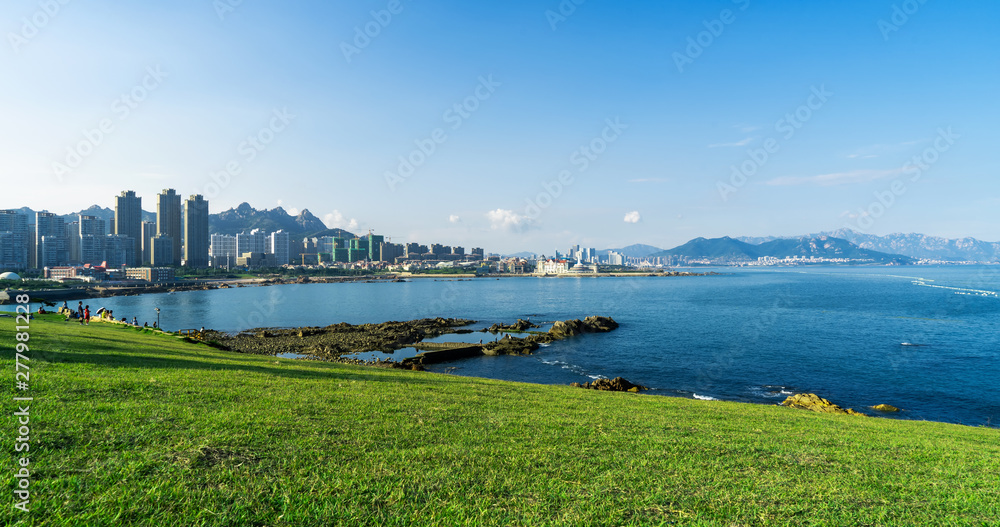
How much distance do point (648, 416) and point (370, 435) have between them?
28.3 feet

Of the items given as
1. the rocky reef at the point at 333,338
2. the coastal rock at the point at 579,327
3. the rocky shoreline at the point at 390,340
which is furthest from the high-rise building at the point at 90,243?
the coastal rock at the point at 579,327

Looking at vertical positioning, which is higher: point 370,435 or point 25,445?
point 25,445

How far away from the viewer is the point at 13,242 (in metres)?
148

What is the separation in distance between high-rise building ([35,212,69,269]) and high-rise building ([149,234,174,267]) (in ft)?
91.4

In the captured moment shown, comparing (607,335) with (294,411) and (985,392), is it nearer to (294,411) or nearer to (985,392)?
(985,392)

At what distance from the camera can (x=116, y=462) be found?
5.80 m

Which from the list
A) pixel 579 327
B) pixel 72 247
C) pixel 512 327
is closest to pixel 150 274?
pixel 72 247

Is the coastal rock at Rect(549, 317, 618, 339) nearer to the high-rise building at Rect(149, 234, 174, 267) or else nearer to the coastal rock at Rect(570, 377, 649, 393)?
the coastal rock at Rect(570, 377, 649, 393)

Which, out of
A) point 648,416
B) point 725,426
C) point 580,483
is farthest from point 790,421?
point 580,483

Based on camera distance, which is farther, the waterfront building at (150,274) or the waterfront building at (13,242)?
the waterfront building at (13,242)

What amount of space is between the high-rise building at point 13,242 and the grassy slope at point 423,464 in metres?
196

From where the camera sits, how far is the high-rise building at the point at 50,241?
15200cm

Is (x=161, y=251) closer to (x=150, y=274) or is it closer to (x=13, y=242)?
(x=13, y=242)

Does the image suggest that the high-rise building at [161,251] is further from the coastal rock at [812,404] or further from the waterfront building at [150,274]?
the coastal rock at [812,404]
